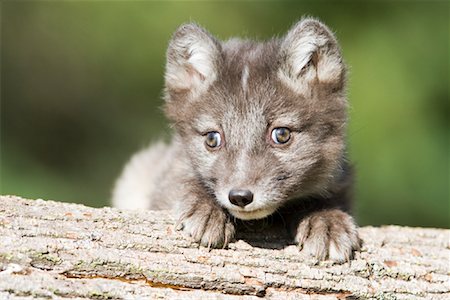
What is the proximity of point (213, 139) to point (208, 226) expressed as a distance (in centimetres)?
53

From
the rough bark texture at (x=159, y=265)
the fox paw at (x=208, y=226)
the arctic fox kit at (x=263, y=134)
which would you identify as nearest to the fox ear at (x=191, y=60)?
the arctic fox kit at (x=263, y=134)

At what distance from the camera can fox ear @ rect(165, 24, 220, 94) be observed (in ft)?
14.4

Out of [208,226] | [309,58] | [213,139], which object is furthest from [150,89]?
[208,226]

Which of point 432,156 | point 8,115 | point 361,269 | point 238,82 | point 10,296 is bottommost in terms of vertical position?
point 10,296

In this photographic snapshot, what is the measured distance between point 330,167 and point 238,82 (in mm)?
687

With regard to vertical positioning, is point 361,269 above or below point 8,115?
below

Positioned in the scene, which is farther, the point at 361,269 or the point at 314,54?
the point at 314,54

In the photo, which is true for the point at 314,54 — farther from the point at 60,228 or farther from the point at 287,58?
the point at 60,228

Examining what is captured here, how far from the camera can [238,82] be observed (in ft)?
13.8

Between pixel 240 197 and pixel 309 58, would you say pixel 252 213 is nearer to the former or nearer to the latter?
pixel 240 197

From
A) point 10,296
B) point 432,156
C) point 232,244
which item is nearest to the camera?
point 10,296

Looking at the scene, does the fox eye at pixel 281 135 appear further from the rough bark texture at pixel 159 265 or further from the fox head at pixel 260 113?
the rough bark texture at pixel 159 265

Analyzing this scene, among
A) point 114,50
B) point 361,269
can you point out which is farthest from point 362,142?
point 361,269

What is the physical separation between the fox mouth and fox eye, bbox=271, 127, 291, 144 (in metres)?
0.38
